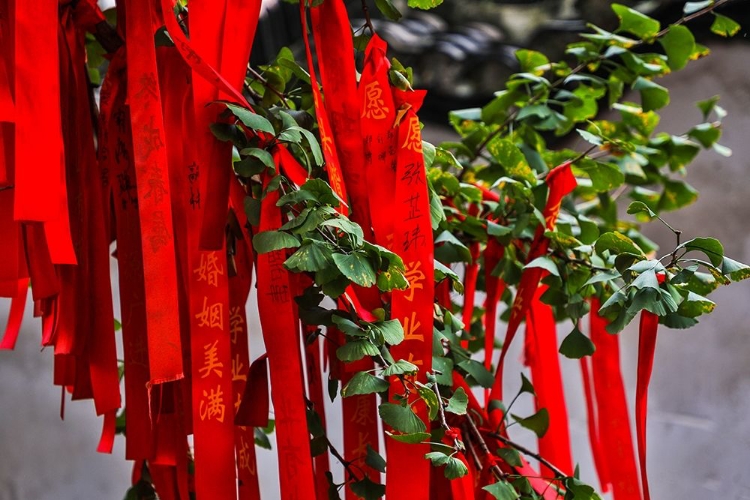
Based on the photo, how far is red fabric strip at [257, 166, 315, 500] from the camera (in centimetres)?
57

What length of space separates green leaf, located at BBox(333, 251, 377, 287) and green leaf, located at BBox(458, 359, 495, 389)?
0.24 m

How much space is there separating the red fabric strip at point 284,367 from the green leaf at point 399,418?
0.25 feet

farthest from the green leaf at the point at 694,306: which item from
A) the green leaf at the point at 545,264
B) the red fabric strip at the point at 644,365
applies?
the green leaf at the point at 545,264

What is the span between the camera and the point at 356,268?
0.51m

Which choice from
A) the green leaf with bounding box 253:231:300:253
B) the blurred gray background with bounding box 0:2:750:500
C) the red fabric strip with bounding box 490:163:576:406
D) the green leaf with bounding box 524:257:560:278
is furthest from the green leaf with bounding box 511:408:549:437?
the blurred gray background with bounding box 0:2:750:500

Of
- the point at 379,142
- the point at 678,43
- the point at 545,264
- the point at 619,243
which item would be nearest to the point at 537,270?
the point at 545,264

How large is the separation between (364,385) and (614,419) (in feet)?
1.27

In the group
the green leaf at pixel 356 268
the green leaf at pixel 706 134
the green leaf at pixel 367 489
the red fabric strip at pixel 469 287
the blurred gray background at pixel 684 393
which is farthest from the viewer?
the blurred gray background at pixel 684 393

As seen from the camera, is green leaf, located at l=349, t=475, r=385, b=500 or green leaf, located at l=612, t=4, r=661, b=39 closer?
green leaf, located at l=349, t=475, r=385, b=500

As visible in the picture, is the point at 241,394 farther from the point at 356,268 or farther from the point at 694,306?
the point at 694,306

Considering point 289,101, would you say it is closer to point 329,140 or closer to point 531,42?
point 329,140

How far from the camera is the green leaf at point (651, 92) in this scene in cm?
91

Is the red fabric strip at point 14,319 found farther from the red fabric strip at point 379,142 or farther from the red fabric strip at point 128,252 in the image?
the red fabric strip at point 379,142

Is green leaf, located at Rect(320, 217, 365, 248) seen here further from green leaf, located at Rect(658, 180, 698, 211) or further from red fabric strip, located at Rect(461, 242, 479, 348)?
green leaf, located at Rect(658, 180, 698, 211)
